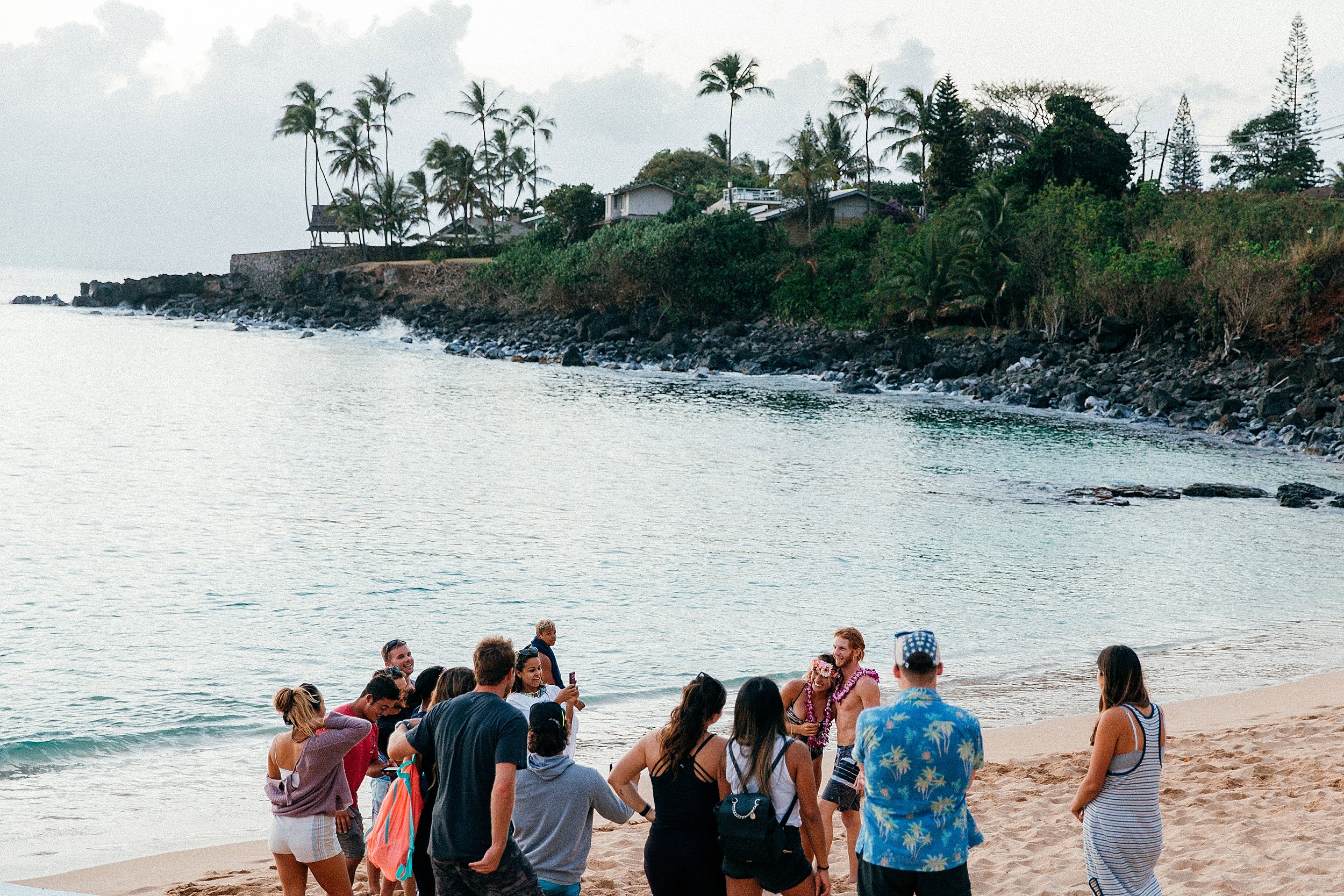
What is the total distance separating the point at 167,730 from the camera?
10656mm

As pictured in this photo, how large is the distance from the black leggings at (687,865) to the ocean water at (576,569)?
4.93 meters

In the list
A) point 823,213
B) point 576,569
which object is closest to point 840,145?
point 823,213

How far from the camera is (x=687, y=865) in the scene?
4.34 m

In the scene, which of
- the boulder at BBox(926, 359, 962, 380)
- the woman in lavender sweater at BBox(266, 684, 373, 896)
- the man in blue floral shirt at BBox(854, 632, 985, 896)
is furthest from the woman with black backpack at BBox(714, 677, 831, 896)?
the boulder at BBox(926, 359, 962, 380)

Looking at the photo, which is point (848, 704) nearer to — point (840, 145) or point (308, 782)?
point (308, 782)

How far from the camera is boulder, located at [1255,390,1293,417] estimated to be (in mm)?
34375

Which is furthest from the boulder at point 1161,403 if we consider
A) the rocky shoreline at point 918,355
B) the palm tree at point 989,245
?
the palm tree at point 989,245

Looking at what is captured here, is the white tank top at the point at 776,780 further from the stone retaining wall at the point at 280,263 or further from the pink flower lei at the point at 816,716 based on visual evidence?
the stone retaining wall at the point at 280,263

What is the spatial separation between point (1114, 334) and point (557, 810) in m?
45.5

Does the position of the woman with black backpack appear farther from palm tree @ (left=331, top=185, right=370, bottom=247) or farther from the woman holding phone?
palm tree @ (left=331, top=185, right=370, bottom=247)

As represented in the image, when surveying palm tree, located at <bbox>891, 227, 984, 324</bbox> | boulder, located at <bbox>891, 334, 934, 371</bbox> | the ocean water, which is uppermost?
palm tree, located at <bbox>891, 227, 984, 324</bbox>

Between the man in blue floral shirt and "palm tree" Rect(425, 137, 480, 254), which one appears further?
"palm tree" Rect(425, 137, 480, 254)

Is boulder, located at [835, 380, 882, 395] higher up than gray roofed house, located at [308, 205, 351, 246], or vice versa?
gray roofed house, located at [308, 205, 351, 246]

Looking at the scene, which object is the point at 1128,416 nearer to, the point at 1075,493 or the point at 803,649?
the point at 1075,493
